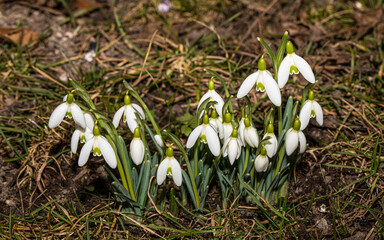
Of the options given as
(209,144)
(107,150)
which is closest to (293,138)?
(209,144)

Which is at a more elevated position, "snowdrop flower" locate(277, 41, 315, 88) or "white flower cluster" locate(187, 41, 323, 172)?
"snowdrop flower" locate(277, 41, 315, 88)

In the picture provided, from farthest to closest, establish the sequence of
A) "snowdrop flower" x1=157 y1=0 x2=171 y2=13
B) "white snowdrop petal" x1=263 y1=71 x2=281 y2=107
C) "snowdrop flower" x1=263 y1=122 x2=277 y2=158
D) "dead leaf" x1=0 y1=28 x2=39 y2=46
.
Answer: "snowdrop flower" x1=157 y1=0 x2=171 y2=13
"dead leaf" x1=0 y1=28 x2=39 y2=46
"snowdrop flower" x1=263 y1=122 x2=277 y2=158
"white snowdrop petal" x1=263 y1=71 x2=281 y2=107

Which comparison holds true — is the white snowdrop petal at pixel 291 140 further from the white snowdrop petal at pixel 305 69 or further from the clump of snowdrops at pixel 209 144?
the white snowdrop petal at pixel 305 69

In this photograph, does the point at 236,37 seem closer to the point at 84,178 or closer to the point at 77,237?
the point at 84,178

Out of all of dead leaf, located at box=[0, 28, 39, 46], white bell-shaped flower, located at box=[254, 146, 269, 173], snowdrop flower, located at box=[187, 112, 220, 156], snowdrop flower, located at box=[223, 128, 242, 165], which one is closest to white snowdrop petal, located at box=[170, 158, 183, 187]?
snowdrop flower, located at box=[187, 112, 220, 156]

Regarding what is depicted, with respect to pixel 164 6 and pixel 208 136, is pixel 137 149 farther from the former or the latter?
pixel 164 6

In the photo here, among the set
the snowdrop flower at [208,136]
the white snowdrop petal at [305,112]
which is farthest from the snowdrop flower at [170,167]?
the white snowdrop petal at [305,112]

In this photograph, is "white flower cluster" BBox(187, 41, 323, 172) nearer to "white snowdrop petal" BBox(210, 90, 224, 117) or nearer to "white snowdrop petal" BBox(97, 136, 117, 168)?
"white snowdrop petal" BBox(210, 90, 224, 117)

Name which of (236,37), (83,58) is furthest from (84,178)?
(236,37)
